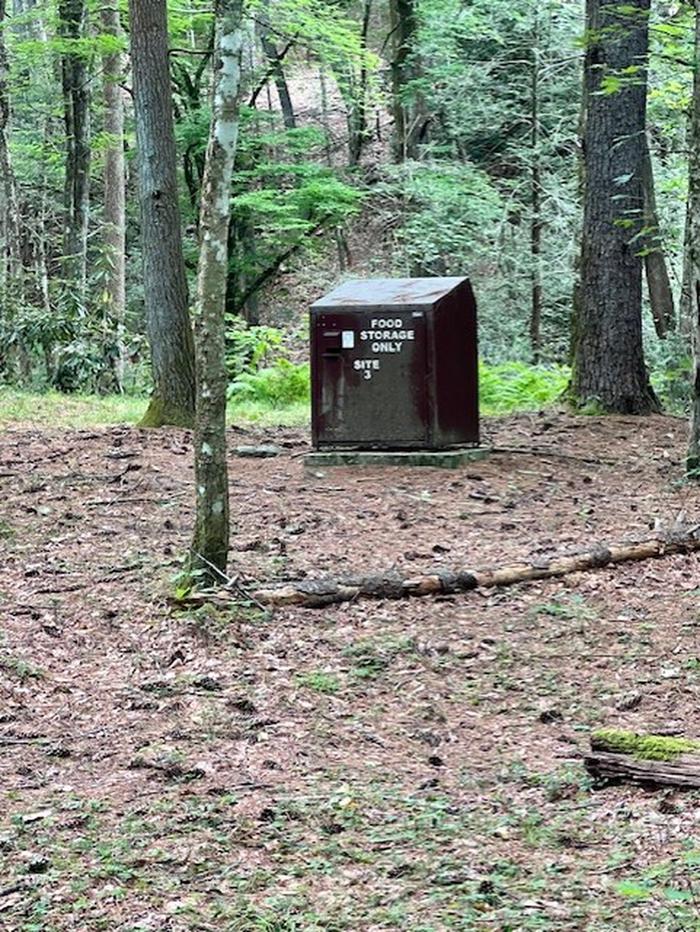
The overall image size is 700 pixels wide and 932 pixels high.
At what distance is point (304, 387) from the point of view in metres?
17.7

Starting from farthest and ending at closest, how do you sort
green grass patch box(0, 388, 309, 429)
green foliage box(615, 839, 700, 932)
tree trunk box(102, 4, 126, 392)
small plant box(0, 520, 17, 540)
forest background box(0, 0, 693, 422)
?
tree trunk box(102, 4, 126, 392), forest background box(0, 0, 693, 422), green grass patch box(0, 388, 309, 429), small plant box(0, 520, 17, 540), green foliage box(615, 839, 700, 932)

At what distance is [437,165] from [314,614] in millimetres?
15201

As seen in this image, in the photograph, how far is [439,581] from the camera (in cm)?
718

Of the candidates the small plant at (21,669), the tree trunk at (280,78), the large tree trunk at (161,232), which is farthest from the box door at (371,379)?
the tree trunk at (280,78)

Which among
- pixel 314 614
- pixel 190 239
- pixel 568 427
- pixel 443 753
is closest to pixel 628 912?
pixel 443 753

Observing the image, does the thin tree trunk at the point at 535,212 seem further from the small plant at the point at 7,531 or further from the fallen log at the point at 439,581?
the small plant at the point at 7,531

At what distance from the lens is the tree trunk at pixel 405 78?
21703 millimetres

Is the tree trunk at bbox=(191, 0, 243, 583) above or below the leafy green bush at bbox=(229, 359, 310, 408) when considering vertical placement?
above

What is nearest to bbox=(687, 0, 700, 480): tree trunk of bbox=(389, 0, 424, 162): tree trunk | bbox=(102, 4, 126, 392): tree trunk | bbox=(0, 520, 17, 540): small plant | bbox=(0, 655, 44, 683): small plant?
bbox=(0, 520, 17, 540): small plant

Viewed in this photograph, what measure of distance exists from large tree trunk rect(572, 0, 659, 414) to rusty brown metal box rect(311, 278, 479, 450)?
9.17ft

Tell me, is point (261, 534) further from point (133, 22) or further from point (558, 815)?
point (133, 22)

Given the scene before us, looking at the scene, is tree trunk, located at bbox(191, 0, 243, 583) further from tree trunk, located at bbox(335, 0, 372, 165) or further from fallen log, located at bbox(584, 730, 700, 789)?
tree trunk, located at bbox(335, 0, 372, 165)

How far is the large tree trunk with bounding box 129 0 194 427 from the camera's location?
1259 centimetres

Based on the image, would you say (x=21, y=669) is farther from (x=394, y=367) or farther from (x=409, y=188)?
(x=409, y=188)
